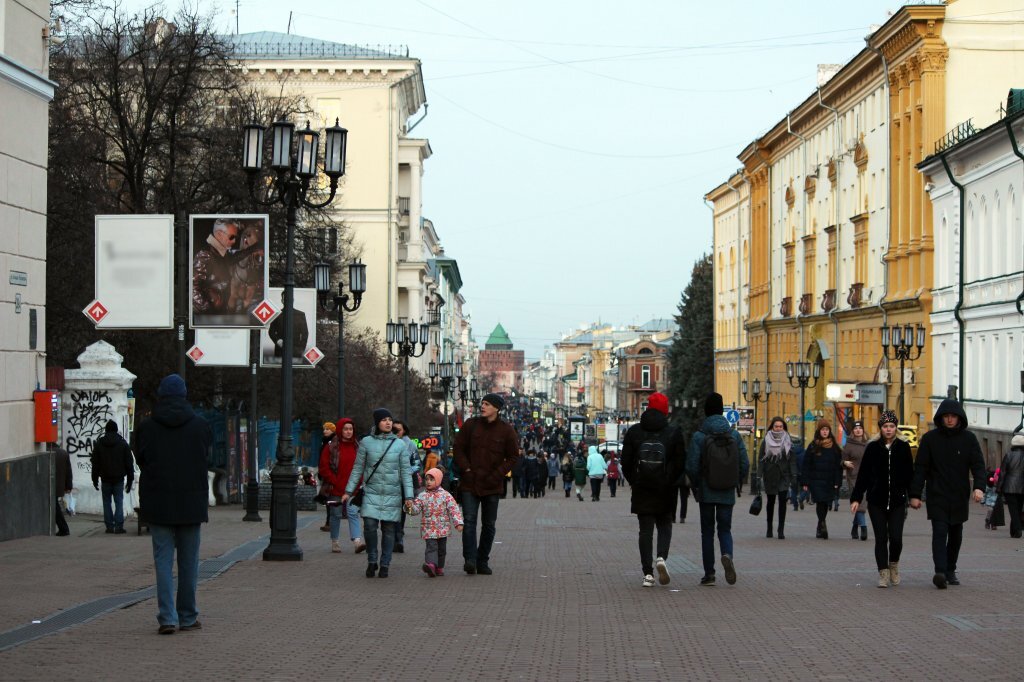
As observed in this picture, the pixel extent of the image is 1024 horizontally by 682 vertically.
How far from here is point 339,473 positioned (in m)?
19.7

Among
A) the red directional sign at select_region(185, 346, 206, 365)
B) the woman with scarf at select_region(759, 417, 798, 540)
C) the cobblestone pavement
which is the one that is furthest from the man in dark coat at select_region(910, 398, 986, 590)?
the red directional sign at select_region(185, 346, 206, 365)

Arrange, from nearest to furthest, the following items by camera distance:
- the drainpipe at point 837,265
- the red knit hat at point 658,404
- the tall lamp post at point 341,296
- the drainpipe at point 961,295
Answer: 1. the red knit hat at point 658,404
2. the tall lamp post at point 341,296
3. the drainpipe at point 961,295
4. the drainpipe at point 837,265

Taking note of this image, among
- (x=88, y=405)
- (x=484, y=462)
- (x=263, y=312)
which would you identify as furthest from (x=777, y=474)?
(x=88, y=405)

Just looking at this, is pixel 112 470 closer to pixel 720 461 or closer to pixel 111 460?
pixel 111 460

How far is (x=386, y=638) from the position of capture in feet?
36.7

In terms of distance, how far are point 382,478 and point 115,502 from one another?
7727mm

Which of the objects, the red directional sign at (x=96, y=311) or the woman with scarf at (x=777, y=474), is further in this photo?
the woman with scarf at (x=777, y=474)

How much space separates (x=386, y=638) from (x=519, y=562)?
7029 mm

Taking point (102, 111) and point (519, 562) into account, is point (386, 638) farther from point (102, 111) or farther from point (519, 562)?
point (102, 111)

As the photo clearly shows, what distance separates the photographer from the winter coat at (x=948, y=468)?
14.8 metres

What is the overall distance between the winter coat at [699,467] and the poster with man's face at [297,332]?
613 inches

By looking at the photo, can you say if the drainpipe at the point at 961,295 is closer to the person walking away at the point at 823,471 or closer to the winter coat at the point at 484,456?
the person walking away at the point at 823,471

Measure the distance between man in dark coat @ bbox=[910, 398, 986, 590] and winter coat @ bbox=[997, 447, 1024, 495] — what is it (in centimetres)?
927

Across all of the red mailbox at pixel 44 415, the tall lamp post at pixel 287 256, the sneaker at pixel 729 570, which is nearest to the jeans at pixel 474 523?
the sneaker at pixel 729 570
